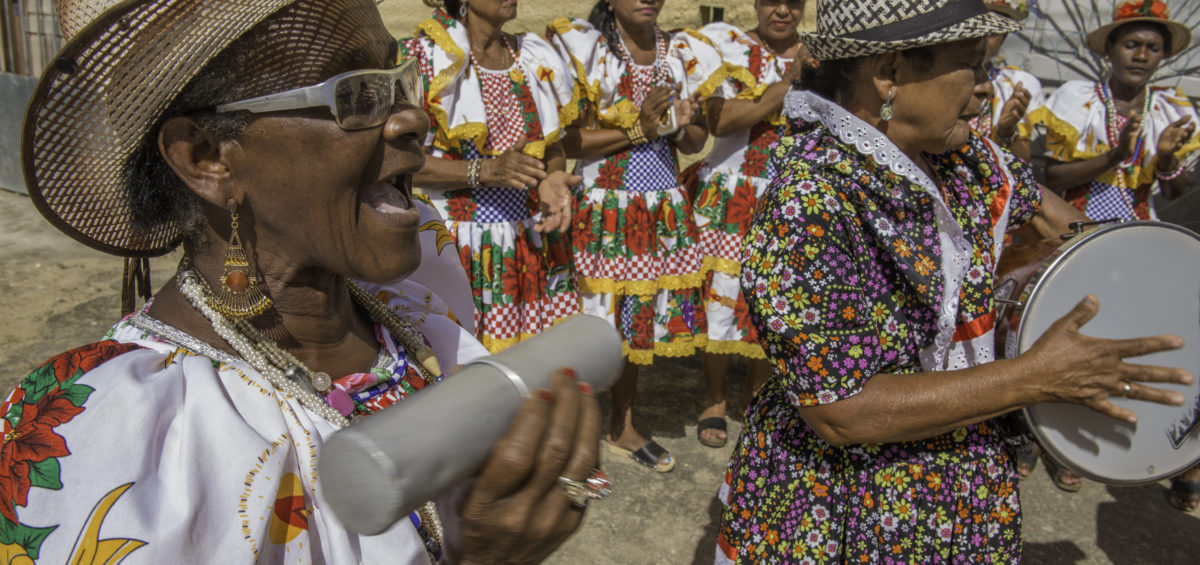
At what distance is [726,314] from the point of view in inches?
178

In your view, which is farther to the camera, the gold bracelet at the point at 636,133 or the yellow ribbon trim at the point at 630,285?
the yellow ribbon trim at the point at 630,285

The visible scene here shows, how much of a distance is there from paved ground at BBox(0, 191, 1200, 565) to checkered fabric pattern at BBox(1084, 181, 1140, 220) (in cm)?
146

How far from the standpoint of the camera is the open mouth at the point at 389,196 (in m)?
1.40

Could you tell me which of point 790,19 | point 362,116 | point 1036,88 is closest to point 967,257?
point 362,116

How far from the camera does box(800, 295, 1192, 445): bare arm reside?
1.80 metres

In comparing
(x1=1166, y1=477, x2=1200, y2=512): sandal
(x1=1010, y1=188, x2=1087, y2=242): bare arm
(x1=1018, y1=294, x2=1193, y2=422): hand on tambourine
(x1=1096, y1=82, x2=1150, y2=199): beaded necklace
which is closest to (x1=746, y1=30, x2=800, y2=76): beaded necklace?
(x1=1096, y1=82, x2=1150, y2=199): beaded necklace

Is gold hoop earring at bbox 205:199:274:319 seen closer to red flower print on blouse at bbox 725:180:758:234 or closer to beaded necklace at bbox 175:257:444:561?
beaded necklace at bbox 175:257:444:561

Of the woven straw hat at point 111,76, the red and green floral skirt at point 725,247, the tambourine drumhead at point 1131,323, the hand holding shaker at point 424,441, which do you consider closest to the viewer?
the hand holding shaker at point 424,441

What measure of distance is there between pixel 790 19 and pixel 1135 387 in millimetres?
2964

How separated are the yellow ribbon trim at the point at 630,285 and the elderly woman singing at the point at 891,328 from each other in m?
2.10

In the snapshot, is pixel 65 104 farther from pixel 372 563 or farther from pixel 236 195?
pixel 372 563

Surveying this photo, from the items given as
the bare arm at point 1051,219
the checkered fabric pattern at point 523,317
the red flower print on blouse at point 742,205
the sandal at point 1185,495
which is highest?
the bare arm at point 1051,219

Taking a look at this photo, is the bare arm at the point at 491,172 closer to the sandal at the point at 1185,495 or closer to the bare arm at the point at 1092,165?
the bare arm at the point at 1092,165

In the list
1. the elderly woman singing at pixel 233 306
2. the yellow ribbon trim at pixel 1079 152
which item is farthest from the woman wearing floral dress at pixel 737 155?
the elderly woman singing at pixel 233 306
